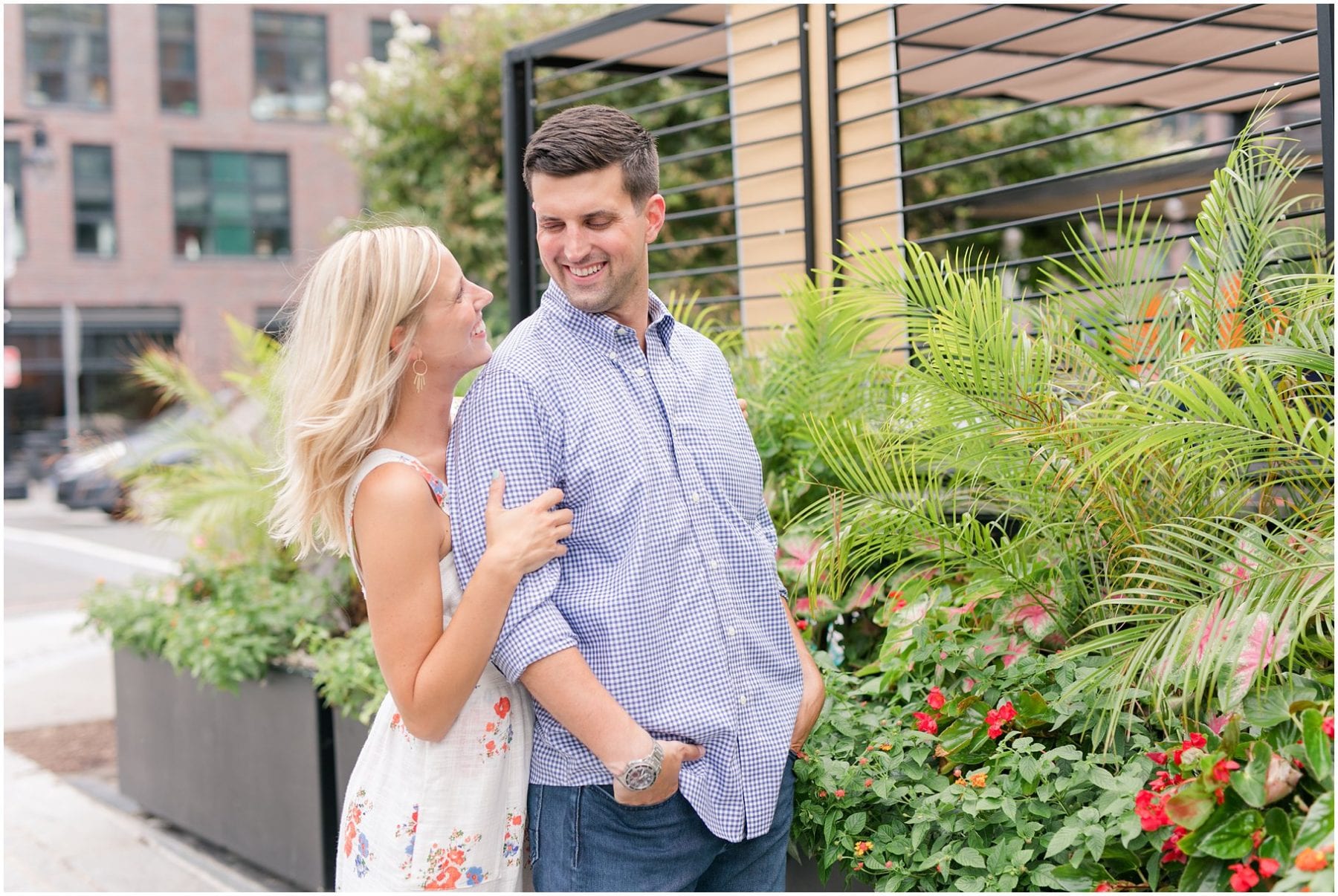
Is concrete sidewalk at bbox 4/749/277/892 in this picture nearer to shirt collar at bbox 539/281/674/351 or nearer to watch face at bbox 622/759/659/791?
watch face at bbox 622/759/659/791

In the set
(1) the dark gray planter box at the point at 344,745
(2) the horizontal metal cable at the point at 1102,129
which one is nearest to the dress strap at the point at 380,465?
(1) the dark gray planter box at the point at 344,745

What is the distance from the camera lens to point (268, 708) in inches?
166

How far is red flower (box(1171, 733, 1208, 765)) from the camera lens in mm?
2078

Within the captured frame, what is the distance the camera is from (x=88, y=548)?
548 inches

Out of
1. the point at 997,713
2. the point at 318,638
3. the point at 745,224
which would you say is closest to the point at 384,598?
the point at 997,713

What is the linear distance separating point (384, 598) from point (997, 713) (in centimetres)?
125

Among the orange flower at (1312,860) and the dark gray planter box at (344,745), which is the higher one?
the orange flower at (1312,860)

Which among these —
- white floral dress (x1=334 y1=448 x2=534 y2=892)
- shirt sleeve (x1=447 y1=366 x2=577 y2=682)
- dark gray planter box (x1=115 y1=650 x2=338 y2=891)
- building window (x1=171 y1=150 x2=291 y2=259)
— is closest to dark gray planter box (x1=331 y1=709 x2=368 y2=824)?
dark gray planter box (x1=115 y1=650 x2=338 y2=891)

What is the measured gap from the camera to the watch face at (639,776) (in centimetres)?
187

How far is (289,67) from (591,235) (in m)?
28.3

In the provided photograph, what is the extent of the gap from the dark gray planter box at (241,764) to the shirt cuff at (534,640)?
2.41 m

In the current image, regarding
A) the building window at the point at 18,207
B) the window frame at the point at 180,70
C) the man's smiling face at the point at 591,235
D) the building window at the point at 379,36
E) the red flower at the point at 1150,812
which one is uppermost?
the building window at the point at 379,36

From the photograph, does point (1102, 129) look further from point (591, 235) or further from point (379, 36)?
point (379, 36)

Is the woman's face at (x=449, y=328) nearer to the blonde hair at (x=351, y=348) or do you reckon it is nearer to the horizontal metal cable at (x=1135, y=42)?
the blonde hair at (x=351, y=348)
